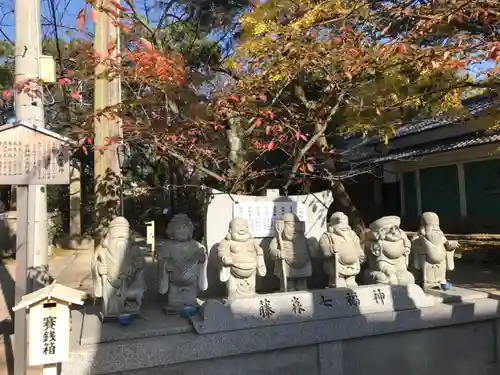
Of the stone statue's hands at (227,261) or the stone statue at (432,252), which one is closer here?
the stone statue's hands at (227,261)

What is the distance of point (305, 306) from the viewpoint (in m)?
4.47

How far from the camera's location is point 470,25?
5730 mm

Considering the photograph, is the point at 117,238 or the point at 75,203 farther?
the point at 75,203

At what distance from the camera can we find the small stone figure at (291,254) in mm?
5137

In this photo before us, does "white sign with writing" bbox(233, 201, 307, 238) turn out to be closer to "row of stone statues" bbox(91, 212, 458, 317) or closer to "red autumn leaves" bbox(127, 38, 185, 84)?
"row of stone statues" bbox(91, 212, 458, 317)

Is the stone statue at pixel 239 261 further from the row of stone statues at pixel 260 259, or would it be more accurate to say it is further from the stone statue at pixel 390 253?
the stone statue at pixel 390 253

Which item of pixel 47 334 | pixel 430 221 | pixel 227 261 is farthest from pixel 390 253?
pixel 47 334

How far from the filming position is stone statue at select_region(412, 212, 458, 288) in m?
5.34

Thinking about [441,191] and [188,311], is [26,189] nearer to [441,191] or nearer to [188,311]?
[188,311]

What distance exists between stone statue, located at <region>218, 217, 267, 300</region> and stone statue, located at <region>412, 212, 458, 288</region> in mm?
2021

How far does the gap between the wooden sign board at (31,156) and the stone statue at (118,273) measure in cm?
80

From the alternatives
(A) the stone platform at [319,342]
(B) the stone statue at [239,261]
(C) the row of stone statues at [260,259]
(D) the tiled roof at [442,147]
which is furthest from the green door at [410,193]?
(B) the stone statue at [239,261]

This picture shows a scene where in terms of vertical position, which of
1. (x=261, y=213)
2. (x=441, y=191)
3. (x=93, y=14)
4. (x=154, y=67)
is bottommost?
(x=261, y=213)

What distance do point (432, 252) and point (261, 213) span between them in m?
2.09
